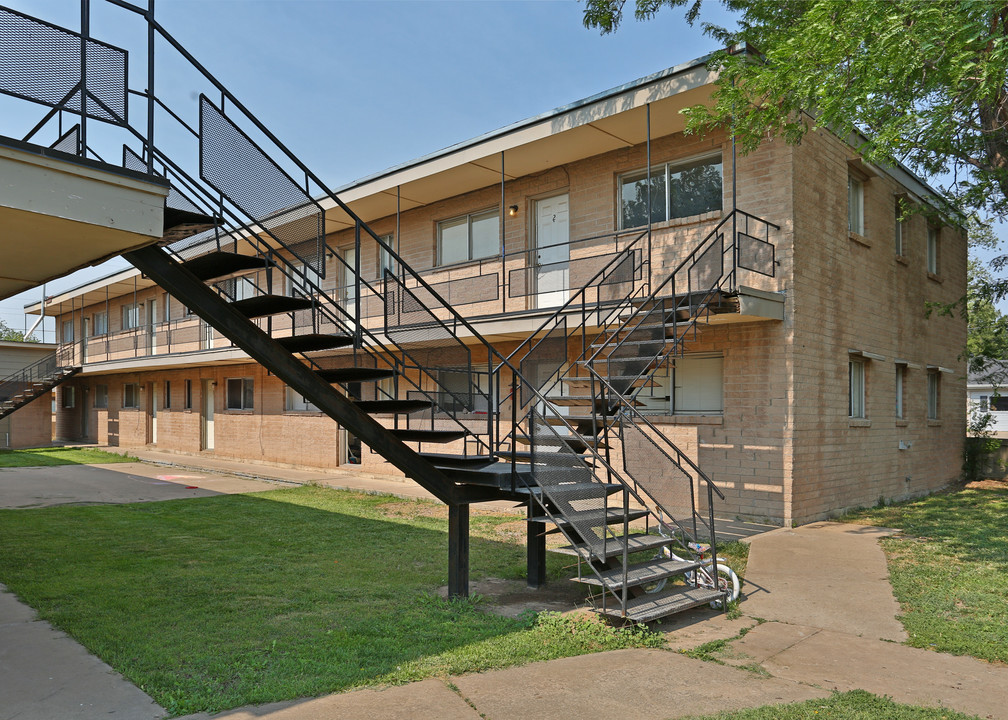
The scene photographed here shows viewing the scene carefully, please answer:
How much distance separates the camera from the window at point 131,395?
2933 centimetres

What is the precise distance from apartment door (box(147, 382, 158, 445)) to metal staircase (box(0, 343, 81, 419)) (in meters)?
2.68

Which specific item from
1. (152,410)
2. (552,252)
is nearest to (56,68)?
(552,252)

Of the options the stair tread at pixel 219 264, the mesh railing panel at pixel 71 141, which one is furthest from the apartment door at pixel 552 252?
the mesh railing panel at pixel 71 141

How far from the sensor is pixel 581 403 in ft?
30.7

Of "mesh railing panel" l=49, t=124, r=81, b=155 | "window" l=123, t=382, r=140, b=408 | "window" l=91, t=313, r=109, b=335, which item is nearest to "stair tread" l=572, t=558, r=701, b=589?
"mesh railing panel" l=49, t=124, r=81, b=155

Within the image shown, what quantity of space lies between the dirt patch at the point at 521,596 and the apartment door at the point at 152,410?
23.9 m

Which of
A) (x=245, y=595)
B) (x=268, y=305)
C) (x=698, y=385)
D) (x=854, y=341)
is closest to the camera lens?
(x=268, y=305)

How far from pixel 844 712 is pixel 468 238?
12401mm

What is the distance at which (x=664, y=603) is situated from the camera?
6.18 m

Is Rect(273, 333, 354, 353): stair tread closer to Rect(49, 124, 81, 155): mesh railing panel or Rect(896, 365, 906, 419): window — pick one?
Rect(49, 124, 81, 155): mesh railing panel

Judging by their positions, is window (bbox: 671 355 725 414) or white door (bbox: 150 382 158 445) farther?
white door (bbox: 150 382 158 445)

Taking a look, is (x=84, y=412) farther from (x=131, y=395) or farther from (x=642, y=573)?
(x=642, y=573)

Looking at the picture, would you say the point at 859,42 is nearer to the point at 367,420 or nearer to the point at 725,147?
the point at 725,147

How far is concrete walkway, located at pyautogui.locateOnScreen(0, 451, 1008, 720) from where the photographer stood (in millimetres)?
4305
